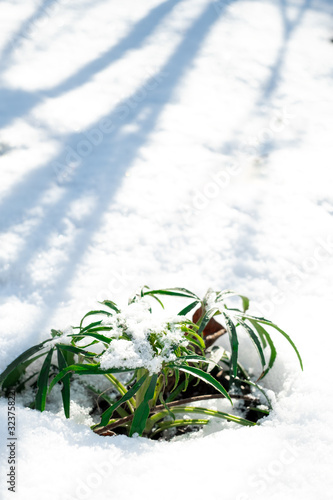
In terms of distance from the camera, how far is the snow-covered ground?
1.00 meters

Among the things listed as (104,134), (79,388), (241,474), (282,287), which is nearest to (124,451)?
(241,474)

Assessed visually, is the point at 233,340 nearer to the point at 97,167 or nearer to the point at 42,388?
the point at 42,388

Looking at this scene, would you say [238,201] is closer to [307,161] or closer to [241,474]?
[307,161]

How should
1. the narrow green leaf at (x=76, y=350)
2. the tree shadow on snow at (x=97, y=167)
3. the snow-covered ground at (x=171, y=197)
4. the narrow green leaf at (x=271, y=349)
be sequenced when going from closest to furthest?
the snow-covered ground at (x=171, y=197)
the narrow green leaf at (x=76, y=350)
the narrow green leaf at (x=271, y=349)
the tree shadow on snow at (x=97, y=167)

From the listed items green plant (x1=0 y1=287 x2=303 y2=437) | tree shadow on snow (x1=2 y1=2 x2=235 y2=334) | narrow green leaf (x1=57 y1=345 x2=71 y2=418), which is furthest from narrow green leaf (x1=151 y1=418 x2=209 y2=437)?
tree shadow on snow (x1=2 y1=2 x2=235 y2=334)

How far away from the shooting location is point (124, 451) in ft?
3.36

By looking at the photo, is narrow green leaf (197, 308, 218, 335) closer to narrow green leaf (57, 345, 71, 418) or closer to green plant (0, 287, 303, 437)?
green plant (0, 287, 303, 437)

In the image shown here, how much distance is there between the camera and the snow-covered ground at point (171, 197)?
1001 mm

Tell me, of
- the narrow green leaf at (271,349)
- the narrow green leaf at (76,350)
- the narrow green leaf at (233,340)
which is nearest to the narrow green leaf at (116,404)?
the narrow green leaf at (76,350)

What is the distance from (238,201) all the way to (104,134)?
815 mm

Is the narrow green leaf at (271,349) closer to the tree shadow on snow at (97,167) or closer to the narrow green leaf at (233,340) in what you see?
the narrow green leaf at (233,340)

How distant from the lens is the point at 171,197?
2.19 metres

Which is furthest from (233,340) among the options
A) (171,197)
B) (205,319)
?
(171,197)

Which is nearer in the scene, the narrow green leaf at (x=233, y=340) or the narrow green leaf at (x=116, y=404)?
the narrow green leaf at (x=116, y=404)
